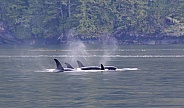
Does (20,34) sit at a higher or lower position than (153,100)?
lower

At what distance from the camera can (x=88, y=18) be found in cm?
18138

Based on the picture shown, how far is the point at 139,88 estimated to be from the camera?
5416 centimetres

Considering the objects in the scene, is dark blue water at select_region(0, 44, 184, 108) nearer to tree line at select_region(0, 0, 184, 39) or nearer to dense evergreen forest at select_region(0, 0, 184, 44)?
dense evergreen forest at select_region(0, 0, 184, 44)

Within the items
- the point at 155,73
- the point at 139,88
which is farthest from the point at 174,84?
the point at 155,73

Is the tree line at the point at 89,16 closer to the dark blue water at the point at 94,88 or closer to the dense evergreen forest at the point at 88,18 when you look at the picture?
the dense evergreen forest at the point at 88,18

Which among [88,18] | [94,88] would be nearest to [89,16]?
[88,18]

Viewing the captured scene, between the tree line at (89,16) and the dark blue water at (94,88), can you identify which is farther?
the tree line at (89,16)

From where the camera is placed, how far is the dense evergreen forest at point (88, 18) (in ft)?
582

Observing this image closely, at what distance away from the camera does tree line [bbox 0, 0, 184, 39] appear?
177625 millimetres

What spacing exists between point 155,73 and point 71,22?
113387 millimetres

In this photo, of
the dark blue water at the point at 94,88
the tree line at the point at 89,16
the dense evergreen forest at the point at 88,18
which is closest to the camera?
the dark blue water at the point at 94,88

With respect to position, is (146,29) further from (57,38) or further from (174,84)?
(174,84)

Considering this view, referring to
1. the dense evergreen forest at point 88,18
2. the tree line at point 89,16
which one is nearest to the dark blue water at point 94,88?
the dense evergreen forest at point 88,18

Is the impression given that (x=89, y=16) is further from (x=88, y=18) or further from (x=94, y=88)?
(x=94, y=88)
